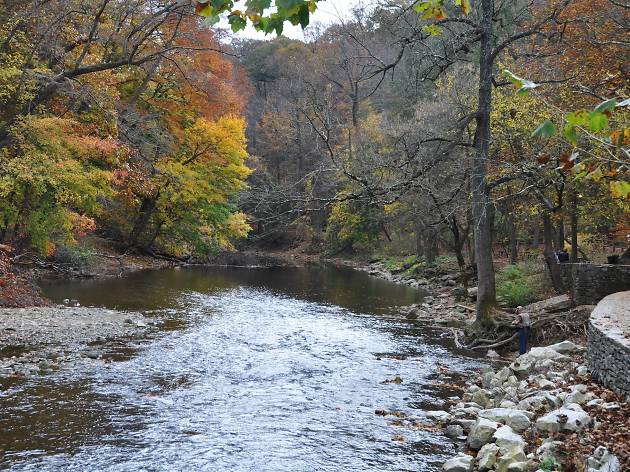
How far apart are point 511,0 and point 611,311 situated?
309 inches

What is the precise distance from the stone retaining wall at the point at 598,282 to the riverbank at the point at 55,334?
1135cm

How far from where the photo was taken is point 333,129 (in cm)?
1873

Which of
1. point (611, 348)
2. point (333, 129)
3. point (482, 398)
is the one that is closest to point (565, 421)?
point (611, 348)

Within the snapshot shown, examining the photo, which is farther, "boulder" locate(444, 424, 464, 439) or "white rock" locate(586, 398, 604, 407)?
"boulder" locate(444, 424, 464, 439)

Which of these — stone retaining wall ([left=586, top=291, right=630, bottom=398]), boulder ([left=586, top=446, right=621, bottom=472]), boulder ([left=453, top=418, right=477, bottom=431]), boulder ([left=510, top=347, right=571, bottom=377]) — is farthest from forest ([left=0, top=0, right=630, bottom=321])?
boulder ([left=453, top=418, right=477, bottom=431])

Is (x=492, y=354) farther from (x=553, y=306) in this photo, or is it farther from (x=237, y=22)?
(x=237, y=22)

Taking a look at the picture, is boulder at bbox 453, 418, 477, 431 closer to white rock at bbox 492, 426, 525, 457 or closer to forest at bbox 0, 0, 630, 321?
white rock at bbox 492, 426, 525, 457

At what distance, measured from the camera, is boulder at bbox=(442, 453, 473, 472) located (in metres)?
6.62

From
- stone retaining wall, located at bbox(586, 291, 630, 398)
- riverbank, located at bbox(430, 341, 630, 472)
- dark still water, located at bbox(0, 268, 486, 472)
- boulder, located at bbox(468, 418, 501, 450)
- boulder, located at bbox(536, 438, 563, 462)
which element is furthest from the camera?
stone retaining wall, located at bbox(586, 291, 630, 398)

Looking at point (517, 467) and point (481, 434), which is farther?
point (481, 434)

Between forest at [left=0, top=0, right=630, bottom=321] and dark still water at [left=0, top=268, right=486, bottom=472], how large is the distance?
3.08m

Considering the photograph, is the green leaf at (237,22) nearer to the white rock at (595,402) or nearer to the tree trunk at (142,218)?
the white rock at (595,402)

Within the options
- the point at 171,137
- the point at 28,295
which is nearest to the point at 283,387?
the point at 28,295

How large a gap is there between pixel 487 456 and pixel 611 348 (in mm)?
3038
